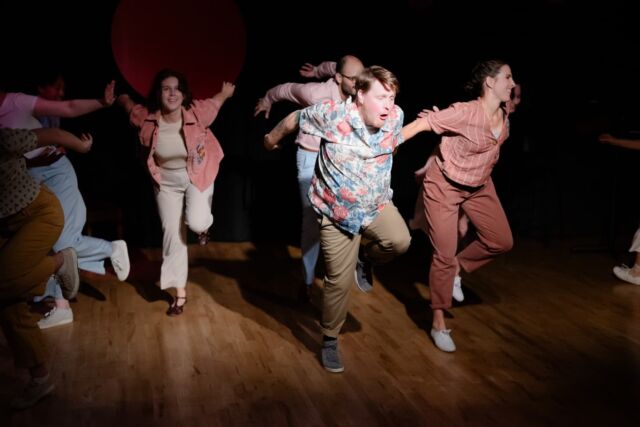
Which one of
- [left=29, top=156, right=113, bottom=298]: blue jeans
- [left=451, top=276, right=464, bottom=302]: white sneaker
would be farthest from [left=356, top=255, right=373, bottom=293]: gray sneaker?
[left=29, top=156, right=113, bottom=298]: blue jeans

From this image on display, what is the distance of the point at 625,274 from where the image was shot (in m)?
Answer: 5.20

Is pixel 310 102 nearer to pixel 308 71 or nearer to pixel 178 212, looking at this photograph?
pixel 308 71

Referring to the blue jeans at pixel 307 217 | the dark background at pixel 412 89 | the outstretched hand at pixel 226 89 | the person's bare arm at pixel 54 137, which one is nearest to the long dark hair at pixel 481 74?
the blue jeans at pixel 307 217

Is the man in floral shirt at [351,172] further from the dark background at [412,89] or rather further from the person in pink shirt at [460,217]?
the dark background at [412,89]

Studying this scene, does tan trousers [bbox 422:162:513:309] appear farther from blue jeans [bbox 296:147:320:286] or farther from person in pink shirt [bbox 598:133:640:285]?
person in pink shirt [bbox 598:133:640:285]

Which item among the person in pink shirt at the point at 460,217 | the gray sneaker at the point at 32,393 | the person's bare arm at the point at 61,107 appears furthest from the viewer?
the person in pink shirt at the point at 460,217

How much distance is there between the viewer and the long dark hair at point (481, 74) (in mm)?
3754

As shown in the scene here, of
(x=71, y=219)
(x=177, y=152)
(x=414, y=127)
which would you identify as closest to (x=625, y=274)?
(x=414, y=127)

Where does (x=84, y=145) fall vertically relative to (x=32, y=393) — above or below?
above

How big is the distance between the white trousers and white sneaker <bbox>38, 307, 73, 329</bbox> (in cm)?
59

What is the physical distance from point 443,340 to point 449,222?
0.66 metres

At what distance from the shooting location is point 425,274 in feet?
17.5

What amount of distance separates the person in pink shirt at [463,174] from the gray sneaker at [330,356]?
64 cm

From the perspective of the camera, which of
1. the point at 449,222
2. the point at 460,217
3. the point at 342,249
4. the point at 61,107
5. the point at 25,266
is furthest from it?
the point at 460,217
